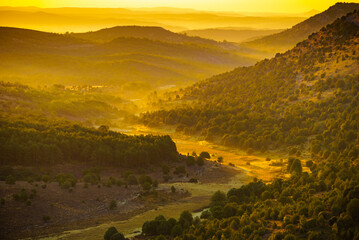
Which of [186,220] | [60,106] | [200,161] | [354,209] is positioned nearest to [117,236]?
[186,220]

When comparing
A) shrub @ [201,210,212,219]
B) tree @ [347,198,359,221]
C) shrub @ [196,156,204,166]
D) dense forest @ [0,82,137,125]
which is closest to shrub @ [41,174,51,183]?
shrub @ [201,210,212,219]

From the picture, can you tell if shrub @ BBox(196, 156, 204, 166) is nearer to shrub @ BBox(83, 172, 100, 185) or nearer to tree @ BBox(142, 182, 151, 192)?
tree @ BBox(142, 182, 151, 192)

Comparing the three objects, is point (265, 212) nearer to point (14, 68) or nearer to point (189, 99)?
point (189, 99)

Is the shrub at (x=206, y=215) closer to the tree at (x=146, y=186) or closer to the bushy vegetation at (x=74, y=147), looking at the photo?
the tree at (x=146, y=186)

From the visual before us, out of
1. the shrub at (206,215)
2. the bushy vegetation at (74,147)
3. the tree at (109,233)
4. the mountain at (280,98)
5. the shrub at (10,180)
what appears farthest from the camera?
the mountain at (280,98)

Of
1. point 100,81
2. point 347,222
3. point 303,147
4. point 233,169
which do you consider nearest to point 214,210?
point 347,222

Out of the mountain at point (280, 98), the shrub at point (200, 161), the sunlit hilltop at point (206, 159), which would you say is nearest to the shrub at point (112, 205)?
the sunlit hilltop at point (206, 159)

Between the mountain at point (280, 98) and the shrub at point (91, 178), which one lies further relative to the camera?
the mountain at point (280, 98)

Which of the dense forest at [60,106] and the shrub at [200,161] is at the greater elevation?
the dense forest at [60,106]

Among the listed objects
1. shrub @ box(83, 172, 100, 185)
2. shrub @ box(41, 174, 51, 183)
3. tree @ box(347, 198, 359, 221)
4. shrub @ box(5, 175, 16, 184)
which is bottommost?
shrub @ box(83, 172, 100, 185)
